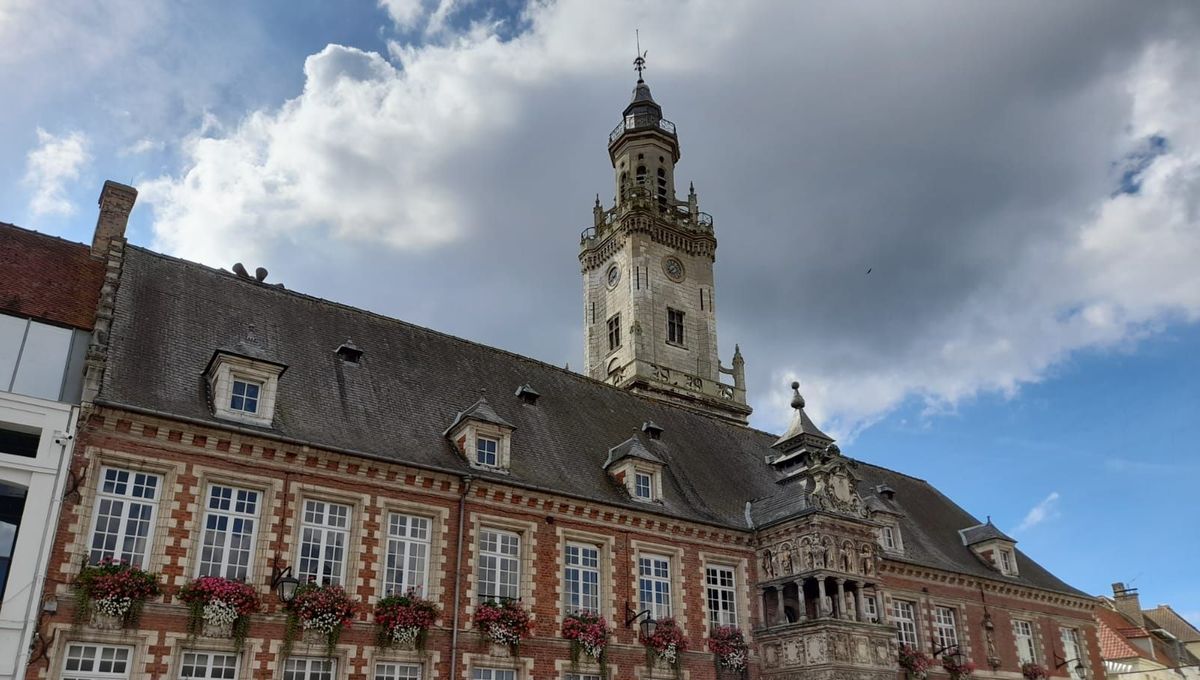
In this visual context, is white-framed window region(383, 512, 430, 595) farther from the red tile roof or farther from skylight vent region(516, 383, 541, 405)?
the red tile roof

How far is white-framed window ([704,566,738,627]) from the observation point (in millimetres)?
25219

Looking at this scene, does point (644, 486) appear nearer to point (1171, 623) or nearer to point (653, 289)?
point (653, 289)

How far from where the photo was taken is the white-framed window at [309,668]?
1805cm

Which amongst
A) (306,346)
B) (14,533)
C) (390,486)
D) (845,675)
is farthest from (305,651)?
(845,675)

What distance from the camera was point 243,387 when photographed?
785 inches

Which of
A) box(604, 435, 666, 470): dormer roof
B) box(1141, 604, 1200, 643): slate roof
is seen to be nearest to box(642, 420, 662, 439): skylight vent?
box(604, 435, 666, 470): dormer roof

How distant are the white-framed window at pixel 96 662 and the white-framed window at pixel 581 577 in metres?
9.93

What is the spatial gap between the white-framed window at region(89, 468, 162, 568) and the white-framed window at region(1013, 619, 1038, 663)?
28.6m

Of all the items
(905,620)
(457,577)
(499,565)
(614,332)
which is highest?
(614,332)

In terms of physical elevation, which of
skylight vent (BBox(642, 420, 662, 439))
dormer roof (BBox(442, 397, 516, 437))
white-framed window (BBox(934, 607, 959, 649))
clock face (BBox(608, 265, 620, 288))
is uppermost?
clock face (BBox(608, 265, 620, 288))

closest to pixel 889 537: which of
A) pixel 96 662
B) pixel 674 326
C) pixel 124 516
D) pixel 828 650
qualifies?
pixel 828 650

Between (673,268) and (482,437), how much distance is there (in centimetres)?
3556

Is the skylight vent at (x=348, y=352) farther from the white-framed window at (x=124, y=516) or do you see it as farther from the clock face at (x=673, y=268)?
the clock face at (x=673, y=268)

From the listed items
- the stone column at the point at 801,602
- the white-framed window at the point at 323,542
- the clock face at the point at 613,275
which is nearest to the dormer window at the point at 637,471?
the stone column at the point at 801,602
